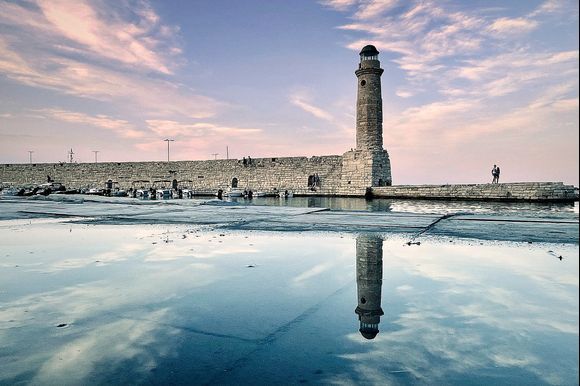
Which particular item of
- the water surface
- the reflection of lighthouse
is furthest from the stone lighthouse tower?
the water surface

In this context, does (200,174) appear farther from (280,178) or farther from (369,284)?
(369,284)

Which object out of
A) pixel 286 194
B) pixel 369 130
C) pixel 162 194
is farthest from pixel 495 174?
pixel 162 194

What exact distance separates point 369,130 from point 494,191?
11510 mm

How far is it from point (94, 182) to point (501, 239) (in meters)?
53.2

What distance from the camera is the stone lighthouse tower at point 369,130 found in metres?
34.0

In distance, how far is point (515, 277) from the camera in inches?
143

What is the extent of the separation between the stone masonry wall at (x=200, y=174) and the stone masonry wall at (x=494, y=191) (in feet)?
29.8

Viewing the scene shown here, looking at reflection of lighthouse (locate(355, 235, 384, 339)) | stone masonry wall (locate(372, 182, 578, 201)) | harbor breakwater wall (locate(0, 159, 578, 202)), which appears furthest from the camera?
harbor breakwater wall (locate(0, 159, 578, 202))

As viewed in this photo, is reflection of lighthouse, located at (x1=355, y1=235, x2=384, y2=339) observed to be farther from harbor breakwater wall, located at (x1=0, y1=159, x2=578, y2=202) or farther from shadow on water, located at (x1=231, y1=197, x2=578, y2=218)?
harbor breakwater wall, located at (x1=0, y1=159, x2=578, y2=202)

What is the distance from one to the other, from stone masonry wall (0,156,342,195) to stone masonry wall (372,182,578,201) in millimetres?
9092

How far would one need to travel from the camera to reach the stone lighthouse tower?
3403 cm

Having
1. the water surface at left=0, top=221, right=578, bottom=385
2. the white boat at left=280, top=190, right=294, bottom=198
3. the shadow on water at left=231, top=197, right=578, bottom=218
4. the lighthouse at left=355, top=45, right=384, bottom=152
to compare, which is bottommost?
the water surface at left=0, top=221, right=578, bottom=385

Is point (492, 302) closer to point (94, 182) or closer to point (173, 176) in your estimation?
point (173, 176)

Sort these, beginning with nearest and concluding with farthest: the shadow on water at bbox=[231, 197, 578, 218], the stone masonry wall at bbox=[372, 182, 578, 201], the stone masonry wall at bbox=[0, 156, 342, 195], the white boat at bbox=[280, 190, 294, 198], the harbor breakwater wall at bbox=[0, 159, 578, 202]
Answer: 1. the shadow on water at bbox=[231, 197, 578, 218]
2. the stone masonry wall at bbox=[372, 182, 578, 201]
3. the harbor breakwater wall at bbox=[0, 159, 578, 202]
4. the white boat at bbox=[280, 190, 294, 198]
5. the stone masonry wall at bbox=[0, 156, 342, 195]
